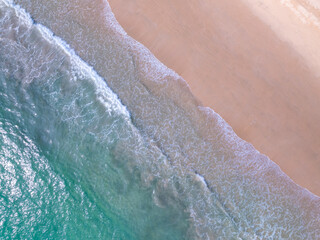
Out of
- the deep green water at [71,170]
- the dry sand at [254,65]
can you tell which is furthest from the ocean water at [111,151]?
the dry sand at [254,65]

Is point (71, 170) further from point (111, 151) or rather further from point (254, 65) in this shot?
point (254, 65)

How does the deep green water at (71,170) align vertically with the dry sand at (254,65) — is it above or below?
below

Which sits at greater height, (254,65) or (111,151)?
(254,65)


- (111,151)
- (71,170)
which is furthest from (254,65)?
(71,170)

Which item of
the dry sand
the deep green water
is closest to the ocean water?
the deep green water

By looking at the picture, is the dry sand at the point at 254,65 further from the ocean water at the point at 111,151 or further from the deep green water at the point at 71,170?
the deep green water at the point at 71,170
